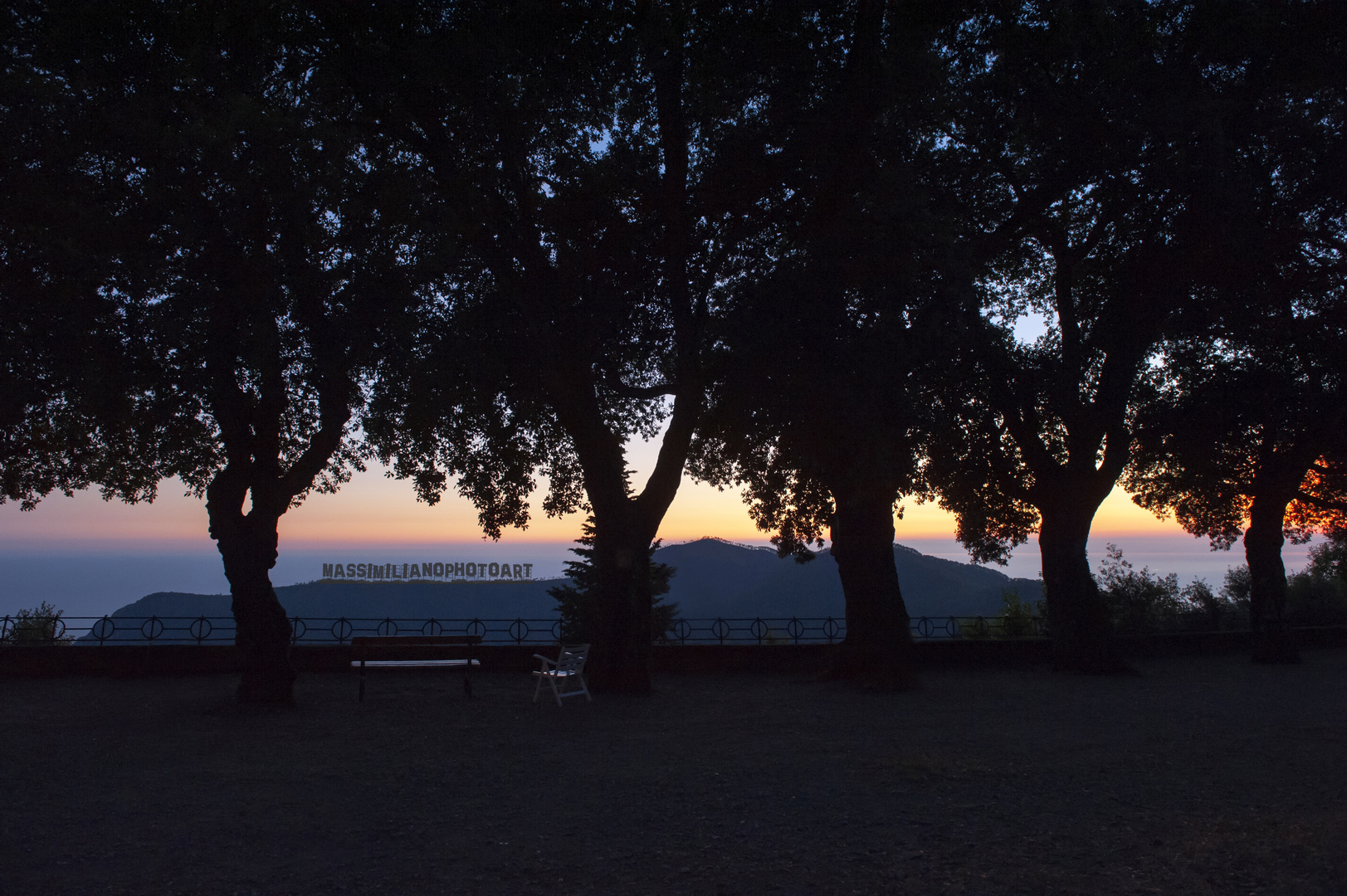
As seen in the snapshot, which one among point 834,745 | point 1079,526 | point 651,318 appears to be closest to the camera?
point 834,745

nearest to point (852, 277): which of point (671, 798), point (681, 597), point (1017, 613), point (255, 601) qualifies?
point (671, 798)

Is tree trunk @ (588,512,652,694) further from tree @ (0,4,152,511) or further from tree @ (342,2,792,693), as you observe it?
tree @ (0,4,152,511)

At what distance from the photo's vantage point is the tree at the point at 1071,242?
46.4 feet

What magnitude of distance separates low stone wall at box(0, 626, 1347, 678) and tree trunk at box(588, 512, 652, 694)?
340 cm

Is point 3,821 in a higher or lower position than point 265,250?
lower

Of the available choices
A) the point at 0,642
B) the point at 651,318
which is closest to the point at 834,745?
the point at 651,318

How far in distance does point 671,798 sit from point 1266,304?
1809 cm

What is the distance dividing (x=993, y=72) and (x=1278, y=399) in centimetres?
1041

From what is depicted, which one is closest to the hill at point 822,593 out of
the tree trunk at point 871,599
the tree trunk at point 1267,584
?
the tree trunk at point 1267,584

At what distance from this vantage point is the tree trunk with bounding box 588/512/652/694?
14242mm

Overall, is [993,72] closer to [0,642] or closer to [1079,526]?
[1079,526]

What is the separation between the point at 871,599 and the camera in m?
16.2

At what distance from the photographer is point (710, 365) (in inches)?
565

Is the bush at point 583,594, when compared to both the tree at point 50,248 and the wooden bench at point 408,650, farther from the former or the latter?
the tree at point 50,248
